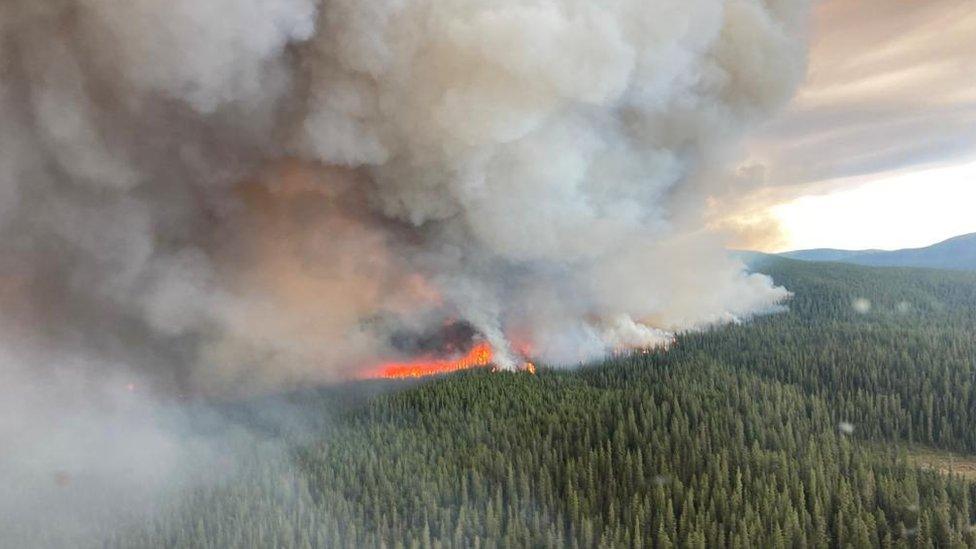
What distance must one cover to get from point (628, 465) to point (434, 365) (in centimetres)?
8516

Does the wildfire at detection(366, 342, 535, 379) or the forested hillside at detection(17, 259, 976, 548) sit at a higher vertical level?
the wildfire at detection(366, 342, 535, 379)

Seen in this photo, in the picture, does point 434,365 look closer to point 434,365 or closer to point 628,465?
point 434,365

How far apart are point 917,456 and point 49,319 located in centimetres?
16493

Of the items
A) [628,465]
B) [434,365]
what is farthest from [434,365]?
[628,465]

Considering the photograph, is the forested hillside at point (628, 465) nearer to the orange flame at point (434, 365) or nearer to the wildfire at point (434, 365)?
the wildfire at point (434, 365)

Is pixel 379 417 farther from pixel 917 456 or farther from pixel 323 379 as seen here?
pixel 917 456

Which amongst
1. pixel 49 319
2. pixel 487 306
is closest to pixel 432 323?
pixel 487 306

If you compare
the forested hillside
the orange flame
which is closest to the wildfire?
the orange flame

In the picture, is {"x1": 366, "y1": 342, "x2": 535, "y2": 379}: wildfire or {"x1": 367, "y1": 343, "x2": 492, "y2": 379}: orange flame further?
{"x1": 367, "y1": 343, "x2": 492, "y2": 379}: orange flame

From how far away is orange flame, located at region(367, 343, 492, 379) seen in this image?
17375cm

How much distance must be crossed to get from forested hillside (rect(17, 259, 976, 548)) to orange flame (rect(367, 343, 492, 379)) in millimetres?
15780

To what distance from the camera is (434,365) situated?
179375mm

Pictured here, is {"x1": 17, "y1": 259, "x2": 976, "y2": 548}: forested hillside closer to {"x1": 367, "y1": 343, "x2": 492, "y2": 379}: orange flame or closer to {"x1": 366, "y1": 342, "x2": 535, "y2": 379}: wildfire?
{"x1": 366, "y1": 342, "x2": 535, "y2": 379}: wildfire

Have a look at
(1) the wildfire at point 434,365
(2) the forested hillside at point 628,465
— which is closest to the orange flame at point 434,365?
(1) the wildfire at point 434,365
